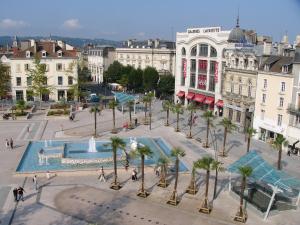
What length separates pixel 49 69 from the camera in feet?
296

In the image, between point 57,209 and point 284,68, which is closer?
point 57,209

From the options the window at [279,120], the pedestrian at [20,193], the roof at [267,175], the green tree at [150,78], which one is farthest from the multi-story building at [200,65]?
the pedestrian at [20,193]

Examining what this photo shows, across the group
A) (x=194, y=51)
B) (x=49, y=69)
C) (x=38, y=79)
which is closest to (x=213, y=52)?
(x=194, y=51)

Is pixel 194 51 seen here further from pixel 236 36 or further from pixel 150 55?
pixel 150 55

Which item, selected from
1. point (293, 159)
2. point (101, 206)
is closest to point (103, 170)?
point (101, 206)

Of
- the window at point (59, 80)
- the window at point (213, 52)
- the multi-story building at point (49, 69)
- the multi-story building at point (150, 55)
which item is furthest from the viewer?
the multi-story building at point (150, 55)

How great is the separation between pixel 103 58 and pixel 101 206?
4106 inches

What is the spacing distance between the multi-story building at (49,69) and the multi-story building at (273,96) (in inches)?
1866

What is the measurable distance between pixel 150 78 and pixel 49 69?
88.3ft

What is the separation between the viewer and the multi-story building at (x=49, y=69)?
8912cm

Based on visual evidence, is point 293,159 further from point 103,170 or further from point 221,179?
point 103,170

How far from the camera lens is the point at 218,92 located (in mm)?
75688

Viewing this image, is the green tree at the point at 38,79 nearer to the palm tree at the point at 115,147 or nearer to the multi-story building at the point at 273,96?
the multi-story building at the point at 273,96

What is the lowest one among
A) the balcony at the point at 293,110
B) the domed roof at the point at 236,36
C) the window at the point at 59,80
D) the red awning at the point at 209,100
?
the red awning at the point at 209,100
